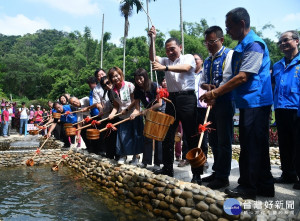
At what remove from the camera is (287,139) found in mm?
4242

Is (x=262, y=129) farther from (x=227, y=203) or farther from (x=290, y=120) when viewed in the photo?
(x=290, y=120)

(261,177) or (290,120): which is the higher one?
(290,120)

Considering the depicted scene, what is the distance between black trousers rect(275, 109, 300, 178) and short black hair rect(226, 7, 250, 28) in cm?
160

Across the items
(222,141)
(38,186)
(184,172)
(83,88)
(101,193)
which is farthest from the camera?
(83,88)

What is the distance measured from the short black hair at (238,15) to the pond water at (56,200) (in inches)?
112

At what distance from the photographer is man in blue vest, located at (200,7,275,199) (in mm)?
3154

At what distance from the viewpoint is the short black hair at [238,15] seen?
3.24 metres

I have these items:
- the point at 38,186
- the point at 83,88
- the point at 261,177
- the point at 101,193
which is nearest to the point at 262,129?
the point at 261,177

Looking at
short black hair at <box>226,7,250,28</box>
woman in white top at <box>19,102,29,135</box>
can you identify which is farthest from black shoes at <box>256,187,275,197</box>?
woman in white top at <box>19,102,29,135</box>

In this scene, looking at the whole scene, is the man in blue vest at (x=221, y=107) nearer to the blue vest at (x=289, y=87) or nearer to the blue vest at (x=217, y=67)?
the blue vest at (x=217, y=67)

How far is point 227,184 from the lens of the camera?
3867 mm

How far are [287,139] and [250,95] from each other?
147cm

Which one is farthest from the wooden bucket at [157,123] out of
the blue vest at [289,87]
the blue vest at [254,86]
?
the blue vest at [289,87]

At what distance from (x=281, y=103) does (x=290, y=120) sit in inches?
11.0
